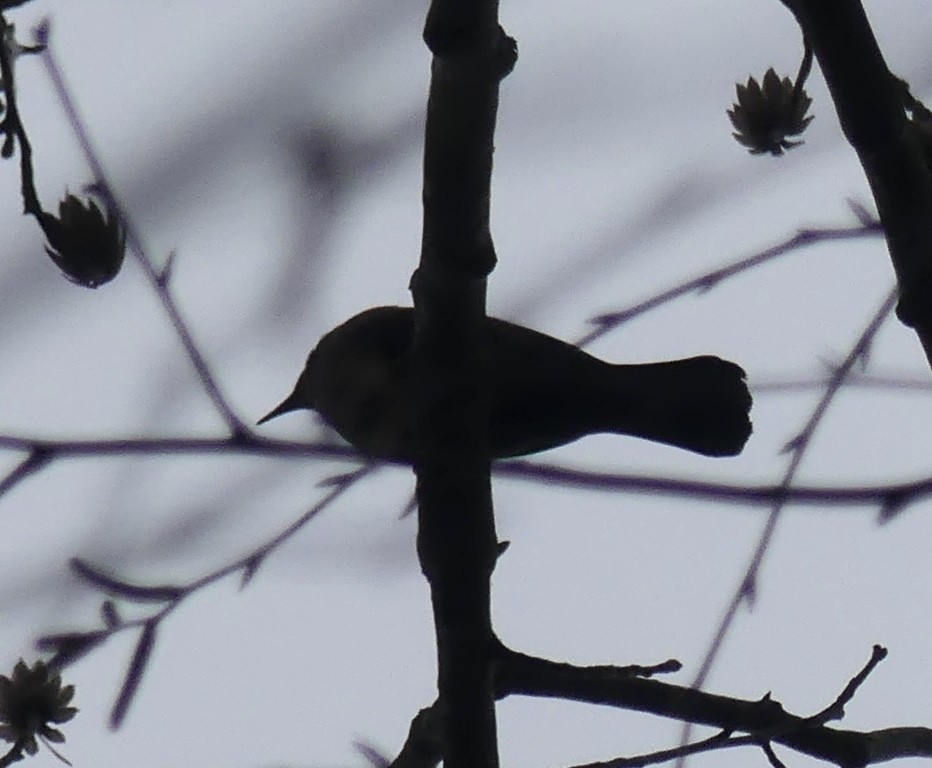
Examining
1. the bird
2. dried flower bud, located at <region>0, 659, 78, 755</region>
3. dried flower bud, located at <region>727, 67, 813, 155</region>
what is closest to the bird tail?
the bird

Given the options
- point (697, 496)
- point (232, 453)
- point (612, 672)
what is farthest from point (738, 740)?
point (232, 453)

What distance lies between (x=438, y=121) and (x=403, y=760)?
87 cm

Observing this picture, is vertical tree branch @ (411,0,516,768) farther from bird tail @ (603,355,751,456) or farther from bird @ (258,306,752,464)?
bird tail @ (603,355,751,456)

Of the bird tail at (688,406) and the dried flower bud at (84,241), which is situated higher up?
the bird tail at (688,406)

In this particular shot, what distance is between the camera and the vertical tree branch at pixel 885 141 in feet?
6.35

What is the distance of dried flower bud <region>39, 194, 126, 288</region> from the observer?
1805 mm

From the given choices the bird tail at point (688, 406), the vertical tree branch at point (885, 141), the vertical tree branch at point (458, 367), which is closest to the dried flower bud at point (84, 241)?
the vertical tree branch at point (458, 367)

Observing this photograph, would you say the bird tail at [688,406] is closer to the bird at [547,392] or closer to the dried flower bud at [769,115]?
the bird at [547,392]

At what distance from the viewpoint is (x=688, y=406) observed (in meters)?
2.93

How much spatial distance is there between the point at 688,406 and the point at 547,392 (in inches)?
13.3

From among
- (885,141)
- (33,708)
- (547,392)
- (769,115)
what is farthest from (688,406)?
(33,708)

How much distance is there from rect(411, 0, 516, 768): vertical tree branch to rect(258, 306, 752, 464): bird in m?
0.23

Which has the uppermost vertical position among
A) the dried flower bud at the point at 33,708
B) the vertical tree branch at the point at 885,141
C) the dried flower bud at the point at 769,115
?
the dried flower bud at the point at 769,115

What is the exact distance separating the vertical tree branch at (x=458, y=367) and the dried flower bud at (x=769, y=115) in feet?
1.94
